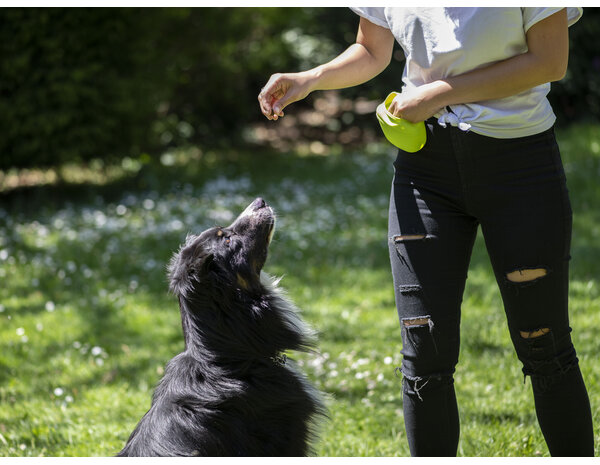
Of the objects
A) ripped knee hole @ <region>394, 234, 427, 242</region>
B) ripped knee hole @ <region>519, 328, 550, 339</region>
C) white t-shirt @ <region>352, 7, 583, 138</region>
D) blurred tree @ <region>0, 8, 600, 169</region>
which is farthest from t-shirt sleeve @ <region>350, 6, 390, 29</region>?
blurred tree @ <region>0, 8, 600, 169</region>

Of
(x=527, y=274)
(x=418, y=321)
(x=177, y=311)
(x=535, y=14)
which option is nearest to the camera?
(x=535, y=14)

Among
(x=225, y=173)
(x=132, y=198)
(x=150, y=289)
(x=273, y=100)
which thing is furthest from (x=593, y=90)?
(x=273, y=100)

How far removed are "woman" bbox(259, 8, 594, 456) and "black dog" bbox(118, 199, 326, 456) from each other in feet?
1.61

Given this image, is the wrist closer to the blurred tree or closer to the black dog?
the black dog

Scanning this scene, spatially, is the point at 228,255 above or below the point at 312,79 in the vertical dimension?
below

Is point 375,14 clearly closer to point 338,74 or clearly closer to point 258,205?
point 338,74

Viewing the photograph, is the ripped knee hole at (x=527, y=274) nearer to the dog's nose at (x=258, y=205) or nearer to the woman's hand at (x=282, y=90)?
the woman's hand at (x=282, y=90)

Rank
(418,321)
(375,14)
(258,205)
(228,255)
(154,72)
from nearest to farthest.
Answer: (418,321) < (375,14) < (228,255) < (258,205) < (154,72)

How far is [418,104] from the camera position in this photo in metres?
2.17

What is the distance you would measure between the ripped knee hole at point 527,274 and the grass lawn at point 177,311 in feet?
3.73

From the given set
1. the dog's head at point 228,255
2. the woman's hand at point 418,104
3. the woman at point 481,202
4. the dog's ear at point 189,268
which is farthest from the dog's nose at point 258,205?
the woman's hand at point 418,104

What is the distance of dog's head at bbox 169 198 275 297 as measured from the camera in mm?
2510

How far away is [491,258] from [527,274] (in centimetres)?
14

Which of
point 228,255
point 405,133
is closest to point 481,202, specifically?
point 405,133
